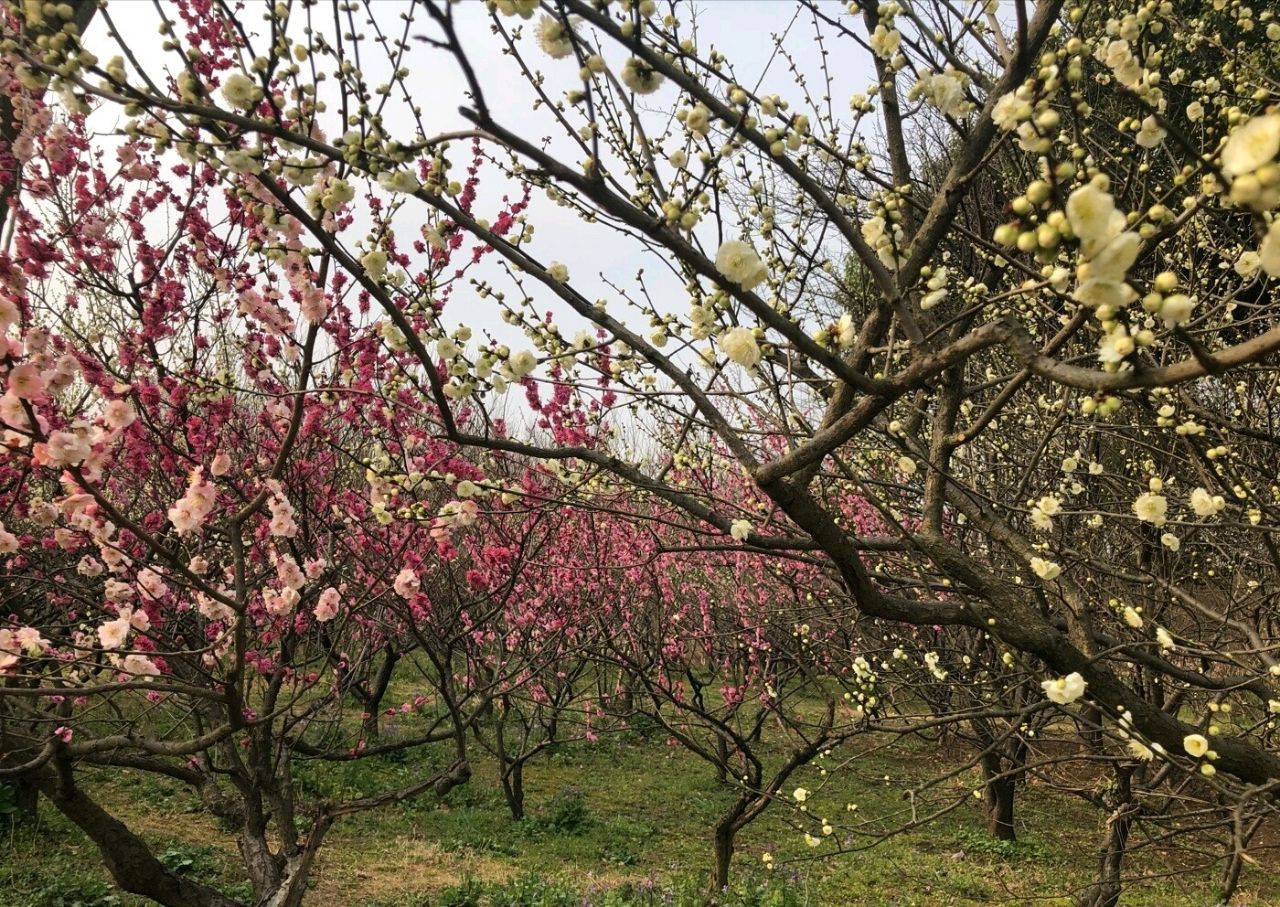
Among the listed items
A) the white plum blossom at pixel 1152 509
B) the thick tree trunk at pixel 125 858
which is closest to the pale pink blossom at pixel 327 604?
the thick tree trunk at pixel 125 858

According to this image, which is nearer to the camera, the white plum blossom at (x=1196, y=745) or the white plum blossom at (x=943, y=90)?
the white plum blossom at (x=943, y=90)

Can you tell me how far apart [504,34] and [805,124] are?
0.87 m

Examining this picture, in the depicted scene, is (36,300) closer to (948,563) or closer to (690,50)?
(690,50)

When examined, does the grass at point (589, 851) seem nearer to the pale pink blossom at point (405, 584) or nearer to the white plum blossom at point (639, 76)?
the pale pink blossom at point (405, 584)

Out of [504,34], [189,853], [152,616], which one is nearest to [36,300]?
[152,616]

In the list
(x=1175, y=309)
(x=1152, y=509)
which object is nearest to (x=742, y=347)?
(x=1175, y=309)

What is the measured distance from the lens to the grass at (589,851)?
553 centimetres

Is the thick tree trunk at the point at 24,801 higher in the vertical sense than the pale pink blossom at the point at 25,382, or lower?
lower

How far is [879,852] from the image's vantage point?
293 inches

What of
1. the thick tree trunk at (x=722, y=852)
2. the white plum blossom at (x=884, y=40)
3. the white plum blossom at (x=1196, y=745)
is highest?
the white plum blossom at (x=884, y=40)

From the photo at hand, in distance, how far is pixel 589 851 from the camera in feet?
23.4

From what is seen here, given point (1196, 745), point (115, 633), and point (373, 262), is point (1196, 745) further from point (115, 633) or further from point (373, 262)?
point (115, 633)

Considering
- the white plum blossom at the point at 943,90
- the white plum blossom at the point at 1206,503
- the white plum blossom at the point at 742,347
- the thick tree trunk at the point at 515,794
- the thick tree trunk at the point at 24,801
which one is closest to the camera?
the white plum blossom at the point at 742,347

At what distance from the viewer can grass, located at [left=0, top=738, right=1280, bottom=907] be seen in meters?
5.53
